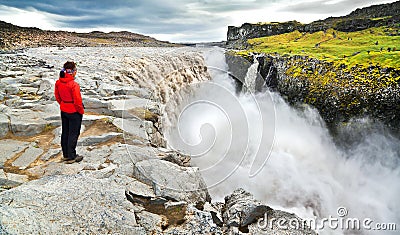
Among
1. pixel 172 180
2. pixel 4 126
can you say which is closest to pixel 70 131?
pixel 172 180

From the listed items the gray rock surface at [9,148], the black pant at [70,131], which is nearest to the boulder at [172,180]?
the black pant at [70,131]

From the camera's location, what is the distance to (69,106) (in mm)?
7207

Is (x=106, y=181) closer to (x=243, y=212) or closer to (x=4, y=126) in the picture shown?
(x=243, y=212)

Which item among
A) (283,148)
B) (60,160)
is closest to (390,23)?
(283,148)

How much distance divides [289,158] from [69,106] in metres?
18.4

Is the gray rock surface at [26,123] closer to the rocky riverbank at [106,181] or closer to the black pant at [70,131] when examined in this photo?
the rocky riverbank at [106,181]

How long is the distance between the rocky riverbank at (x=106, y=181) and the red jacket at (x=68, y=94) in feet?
5.06

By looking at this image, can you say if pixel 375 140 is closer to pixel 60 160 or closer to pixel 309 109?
pixel 309 109

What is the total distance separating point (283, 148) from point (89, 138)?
17.9m

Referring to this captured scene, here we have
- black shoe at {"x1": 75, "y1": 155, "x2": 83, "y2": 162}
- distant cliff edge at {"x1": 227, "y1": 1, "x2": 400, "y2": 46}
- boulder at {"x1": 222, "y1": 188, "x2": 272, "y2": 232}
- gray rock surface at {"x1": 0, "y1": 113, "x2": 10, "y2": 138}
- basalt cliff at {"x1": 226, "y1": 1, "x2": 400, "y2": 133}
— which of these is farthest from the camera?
distant cliff edge at {"x1": 227, "y1": 1, "x2": 400, "y2": 46}

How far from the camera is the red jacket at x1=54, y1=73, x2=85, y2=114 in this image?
693cm

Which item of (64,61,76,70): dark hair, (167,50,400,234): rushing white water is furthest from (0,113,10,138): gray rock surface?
(167,50,400,234): rushing white water

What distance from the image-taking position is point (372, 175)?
1995cm

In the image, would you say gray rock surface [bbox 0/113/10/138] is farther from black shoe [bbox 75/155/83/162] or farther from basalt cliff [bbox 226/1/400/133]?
basalt cliff [bbox 226/1/400/133]
